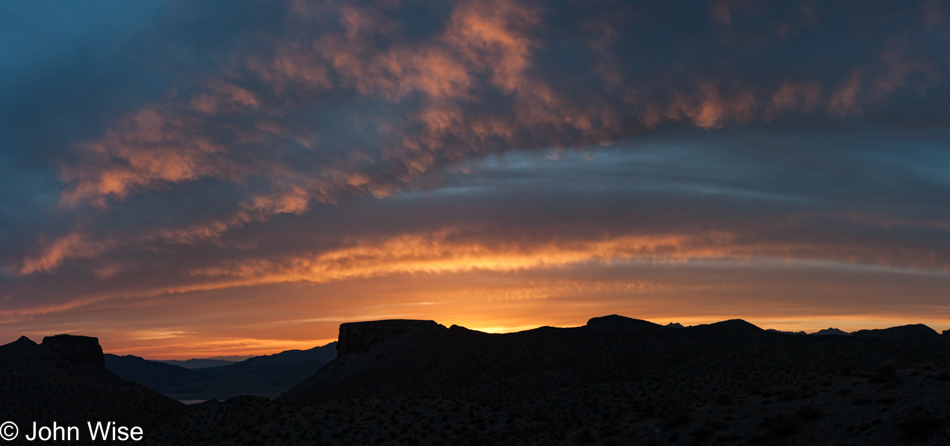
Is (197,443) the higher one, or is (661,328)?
(661,328)

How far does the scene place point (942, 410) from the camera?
2122 cm

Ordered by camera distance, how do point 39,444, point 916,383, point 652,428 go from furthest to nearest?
point 39,444 → point 652,428 → point 916,383

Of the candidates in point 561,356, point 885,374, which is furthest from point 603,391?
point 561,356

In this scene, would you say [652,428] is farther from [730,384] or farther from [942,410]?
[730,384]

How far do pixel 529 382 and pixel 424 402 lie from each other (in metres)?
43.7

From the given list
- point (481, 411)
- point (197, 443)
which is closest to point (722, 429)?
point (481, 411)

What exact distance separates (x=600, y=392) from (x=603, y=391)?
1.21 ft

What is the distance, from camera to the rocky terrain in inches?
961

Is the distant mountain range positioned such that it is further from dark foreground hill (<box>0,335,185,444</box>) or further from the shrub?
the shrub

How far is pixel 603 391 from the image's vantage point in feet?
210

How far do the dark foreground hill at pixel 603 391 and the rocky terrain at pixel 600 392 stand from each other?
14 centimetres

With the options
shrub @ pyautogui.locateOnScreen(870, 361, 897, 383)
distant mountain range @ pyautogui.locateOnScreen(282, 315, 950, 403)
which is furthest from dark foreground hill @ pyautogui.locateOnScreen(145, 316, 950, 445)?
distant mountain range @ pyautogui.locateOnScreen(282, 315, 950, 403)

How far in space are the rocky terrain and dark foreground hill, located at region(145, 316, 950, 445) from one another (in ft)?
0.44

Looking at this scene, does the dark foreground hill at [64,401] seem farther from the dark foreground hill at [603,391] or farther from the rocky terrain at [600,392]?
the dark foreground hill at [603,391]
